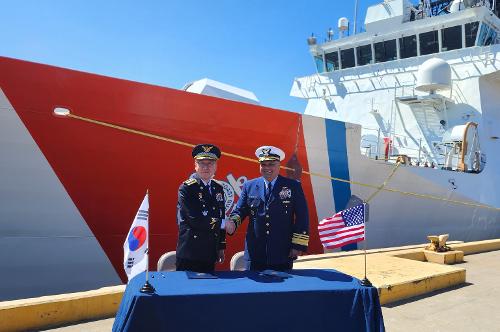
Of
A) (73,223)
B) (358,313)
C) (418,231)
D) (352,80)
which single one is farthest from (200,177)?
(352,80)

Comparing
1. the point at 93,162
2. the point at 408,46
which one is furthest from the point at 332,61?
the point at 93,162

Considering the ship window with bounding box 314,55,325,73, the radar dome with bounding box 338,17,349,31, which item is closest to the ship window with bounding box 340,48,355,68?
the ship window with bounding box 314,55,325,73

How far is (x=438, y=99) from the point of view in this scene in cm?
812

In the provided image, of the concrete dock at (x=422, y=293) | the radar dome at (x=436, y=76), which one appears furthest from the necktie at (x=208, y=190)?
the radar dome at (x=436, y=76)

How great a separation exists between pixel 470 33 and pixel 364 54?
2.26 meters

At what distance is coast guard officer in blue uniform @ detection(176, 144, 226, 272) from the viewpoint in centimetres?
227

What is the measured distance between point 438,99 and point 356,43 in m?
2.67

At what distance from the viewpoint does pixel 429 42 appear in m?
9.12

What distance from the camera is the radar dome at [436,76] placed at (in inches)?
309

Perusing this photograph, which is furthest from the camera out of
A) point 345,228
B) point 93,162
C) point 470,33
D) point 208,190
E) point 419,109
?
point 470,33

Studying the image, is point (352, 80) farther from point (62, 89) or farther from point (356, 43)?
point (62, 89)

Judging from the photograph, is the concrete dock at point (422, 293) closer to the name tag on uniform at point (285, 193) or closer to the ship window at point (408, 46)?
the name tag on uniform at point (285, 193)

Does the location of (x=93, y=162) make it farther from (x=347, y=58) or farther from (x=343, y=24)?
(x=343, y=24)

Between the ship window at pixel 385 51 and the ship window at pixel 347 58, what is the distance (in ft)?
1.94
